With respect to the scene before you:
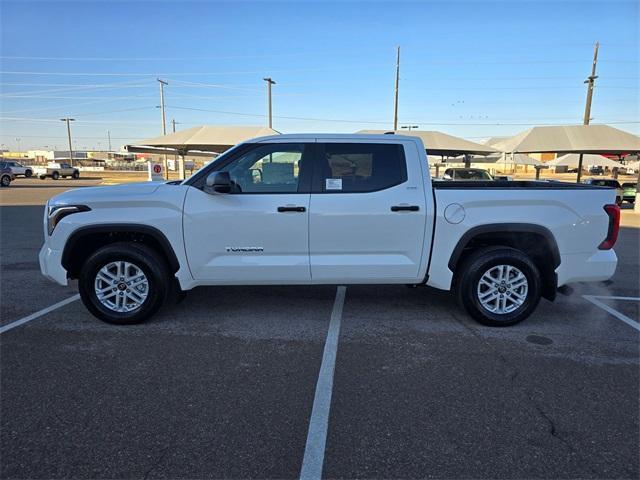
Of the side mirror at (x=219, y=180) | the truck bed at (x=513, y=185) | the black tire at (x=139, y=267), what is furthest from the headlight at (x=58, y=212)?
the truck bed at (x=513, y=185)

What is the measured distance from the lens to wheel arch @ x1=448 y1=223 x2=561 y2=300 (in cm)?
431

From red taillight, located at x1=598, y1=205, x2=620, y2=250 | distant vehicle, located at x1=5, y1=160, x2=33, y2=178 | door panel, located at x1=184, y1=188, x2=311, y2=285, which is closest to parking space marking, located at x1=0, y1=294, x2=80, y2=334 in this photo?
door panel, located at x1=184, y1=188, x2=311, y2=285

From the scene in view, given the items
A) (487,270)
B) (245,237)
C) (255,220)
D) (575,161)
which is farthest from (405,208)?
(575,161)

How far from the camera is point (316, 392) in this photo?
3174 mm

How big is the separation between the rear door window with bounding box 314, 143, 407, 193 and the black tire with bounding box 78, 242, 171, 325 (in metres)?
1.80

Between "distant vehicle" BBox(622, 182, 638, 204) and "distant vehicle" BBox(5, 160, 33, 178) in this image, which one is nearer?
"distant vehicle" BBox(622, 182, 638, 204)

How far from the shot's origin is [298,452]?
2523 mm

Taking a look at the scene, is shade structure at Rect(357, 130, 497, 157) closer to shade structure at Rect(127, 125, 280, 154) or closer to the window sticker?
shade structure at Rect(127, 125, 280, 154)

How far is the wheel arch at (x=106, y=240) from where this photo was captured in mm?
4250

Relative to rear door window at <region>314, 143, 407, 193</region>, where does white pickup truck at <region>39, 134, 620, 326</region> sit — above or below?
below

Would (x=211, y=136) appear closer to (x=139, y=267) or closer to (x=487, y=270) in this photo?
(x=139, y=267)

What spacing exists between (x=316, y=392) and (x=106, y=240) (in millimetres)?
2797

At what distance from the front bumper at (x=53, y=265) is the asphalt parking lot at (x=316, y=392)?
511mm

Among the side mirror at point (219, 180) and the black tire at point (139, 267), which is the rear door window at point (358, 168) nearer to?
the side mirror at point (219, 180)
